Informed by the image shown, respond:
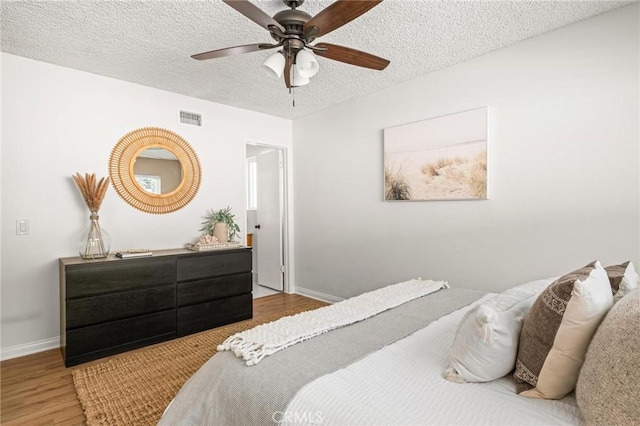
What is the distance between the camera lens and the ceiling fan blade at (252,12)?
154cm

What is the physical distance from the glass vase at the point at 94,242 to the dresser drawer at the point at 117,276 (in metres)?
0.23

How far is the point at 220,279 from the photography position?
347 cm

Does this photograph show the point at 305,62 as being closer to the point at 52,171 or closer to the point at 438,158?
the point at 438,158

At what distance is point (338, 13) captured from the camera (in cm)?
161

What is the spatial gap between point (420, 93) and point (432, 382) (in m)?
2.87

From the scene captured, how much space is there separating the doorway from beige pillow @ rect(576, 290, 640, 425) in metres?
4.03

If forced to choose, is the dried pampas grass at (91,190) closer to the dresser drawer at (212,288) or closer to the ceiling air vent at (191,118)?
the dresser drawer at (212,288)

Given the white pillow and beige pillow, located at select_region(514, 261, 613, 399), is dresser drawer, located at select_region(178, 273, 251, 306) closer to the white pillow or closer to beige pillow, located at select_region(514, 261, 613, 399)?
the white pillow

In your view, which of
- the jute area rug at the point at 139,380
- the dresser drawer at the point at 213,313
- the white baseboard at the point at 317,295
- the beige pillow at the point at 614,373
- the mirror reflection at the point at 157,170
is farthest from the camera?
the white baseboard at the point at 317,295

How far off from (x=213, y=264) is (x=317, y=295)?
1.59m

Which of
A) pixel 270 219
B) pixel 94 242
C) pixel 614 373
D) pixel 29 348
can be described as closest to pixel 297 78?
pixel 614 373

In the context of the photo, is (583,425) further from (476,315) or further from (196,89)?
(196,89)

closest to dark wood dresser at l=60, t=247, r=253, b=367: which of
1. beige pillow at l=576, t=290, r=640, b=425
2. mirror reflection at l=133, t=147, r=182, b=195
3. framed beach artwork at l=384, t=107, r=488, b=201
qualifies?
mirror reflection at l=133, t=147, r=182, b=195

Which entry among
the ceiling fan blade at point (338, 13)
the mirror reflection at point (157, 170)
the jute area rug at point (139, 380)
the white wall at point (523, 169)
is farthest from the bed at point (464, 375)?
the mirror reflection at point (157, 170)
